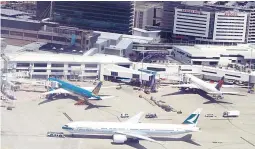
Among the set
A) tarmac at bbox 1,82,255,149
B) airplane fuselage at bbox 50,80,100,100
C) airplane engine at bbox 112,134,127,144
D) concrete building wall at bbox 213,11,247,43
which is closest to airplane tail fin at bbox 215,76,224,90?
tarmac at bbox 1,82,255,149

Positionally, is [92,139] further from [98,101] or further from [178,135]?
[98,101]

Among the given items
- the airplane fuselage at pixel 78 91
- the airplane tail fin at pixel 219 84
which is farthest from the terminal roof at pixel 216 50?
the airplane fuselage at pixel 78 91

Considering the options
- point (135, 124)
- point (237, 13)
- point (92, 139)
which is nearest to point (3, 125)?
point (92, 139)

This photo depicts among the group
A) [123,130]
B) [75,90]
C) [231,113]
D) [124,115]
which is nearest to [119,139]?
[123,130]

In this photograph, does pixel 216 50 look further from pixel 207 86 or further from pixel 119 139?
pixel 119 139

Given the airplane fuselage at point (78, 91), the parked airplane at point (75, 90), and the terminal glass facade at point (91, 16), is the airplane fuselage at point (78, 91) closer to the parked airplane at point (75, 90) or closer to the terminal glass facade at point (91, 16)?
the parked airplane at point (75, 90)

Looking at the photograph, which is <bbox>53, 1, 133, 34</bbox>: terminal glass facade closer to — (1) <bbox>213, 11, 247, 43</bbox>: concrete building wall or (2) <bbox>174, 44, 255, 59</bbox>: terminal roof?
(2) <bbox>174, 44, 255, 59</bbox>: terminal roof
